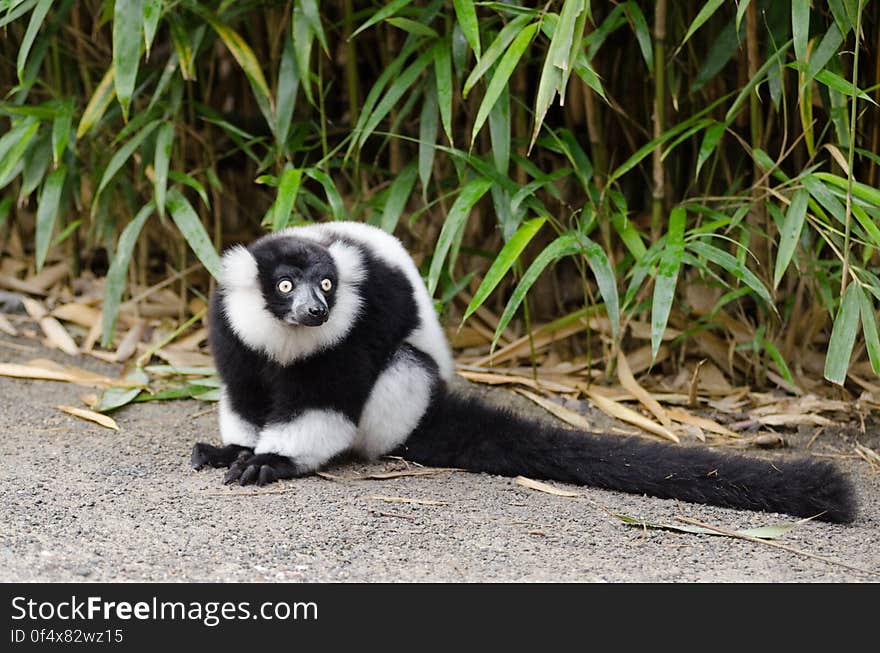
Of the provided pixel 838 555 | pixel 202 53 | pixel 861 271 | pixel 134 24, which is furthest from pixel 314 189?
pixel 838 555

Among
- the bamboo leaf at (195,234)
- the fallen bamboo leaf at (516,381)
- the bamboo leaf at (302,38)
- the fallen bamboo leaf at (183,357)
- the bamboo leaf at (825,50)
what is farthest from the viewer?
the fallen bamboo leaf at (183,357)

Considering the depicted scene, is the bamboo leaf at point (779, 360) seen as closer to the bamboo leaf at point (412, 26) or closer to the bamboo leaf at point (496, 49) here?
the bamboo leaf at point (496, 49)

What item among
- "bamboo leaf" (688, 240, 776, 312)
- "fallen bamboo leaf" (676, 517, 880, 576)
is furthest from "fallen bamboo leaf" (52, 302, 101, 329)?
"fallen bamboo leaf" (676, 517, 880, 576)

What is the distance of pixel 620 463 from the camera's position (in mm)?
3814

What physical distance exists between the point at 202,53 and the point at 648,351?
2492 millimetres

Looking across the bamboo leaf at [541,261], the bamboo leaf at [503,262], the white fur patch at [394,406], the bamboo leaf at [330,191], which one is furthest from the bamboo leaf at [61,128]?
the bamboo leaf at [541,261]

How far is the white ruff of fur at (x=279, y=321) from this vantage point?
147 inches

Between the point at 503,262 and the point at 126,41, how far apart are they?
1.56 metres

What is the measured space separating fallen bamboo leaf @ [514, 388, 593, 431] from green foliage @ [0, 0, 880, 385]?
1.24 feet

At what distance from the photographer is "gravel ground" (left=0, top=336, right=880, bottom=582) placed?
3.01m

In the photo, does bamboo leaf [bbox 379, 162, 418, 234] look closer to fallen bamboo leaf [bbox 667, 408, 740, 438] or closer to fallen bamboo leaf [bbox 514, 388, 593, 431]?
fallen bamboo leaf [bbox 514, 388, 593, 431]

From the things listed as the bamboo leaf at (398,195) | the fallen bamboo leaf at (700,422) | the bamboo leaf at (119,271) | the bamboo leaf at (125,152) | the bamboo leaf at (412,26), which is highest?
the bamboo leaf at (412,26)

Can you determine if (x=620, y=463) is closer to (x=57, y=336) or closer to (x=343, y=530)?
(x=343, y=530)

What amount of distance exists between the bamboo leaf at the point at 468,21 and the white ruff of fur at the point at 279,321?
2.92ft
